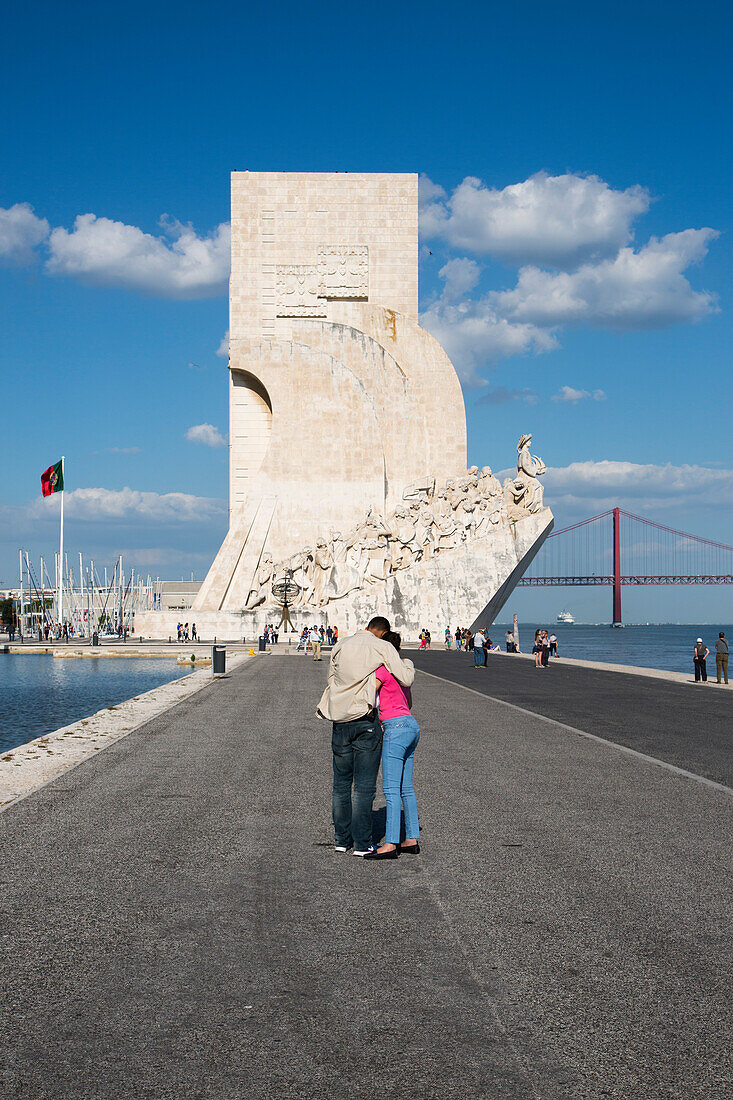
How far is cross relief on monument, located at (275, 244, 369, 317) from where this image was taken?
137ft

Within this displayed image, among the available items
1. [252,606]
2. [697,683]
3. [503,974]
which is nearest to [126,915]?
[503,974]

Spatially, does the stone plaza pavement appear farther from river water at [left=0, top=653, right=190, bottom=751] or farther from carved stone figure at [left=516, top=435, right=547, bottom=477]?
carved stone figure at [left=516, top=435, right=547, bottom=477]

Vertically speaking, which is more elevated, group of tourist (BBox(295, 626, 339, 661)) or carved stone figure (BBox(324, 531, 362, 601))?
carved stone figure (BBox(324, 531, 362, 601))

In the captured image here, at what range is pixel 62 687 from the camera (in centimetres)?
1786

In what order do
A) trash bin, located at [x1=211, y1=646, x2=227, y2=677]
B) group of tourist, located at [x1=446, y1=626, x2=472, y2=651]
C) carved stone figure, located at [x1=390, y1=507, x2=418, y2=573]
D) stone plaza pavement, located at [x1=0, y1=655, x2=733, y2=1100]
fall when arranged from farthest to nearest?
carved stone figure, located at [x1=390, y1=507, x2=418, y2=573], group of tourist, located at [x1=446, y1=626, x2=472, y2=651], trash bin, located at [x1=211, y1=646, x2=227, y2=677], stone plaza pavement, located at [x1=0, y1=655, x2=733, y2=1100]

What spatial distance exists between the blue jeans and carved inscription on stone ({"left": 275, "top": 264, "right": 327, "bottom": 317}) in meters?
38.5

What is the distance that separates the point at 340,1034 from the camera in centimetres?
256

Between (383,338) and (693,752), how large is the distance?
34.5 meters

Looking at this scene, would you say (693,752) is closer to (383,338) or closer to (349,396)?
(349,396)

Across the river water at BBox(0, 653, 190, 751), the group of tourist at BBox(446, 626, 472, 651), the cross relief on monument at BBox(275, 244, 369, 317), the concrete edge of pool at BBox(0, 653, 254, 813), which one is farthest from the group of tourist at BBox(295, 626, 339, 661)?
the cross relief on monument at BBox(275, 244, 369, 317)

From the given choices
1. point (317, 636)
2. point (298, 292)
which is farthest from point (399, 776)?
point (298, 292)

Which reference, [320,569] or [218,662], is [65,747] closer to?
[218,662]

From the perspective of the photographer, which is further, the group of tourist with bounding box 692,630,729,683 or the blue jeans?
the group of tourist with bounding box 692,630,729,683

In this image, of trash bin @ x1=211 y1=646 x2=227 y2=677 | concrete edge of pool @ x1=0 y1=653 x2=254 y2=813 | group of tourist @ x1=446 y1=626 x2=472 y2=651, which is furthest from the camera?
group of tourist @ x1=446 y1=626 x2=472 y2=651
